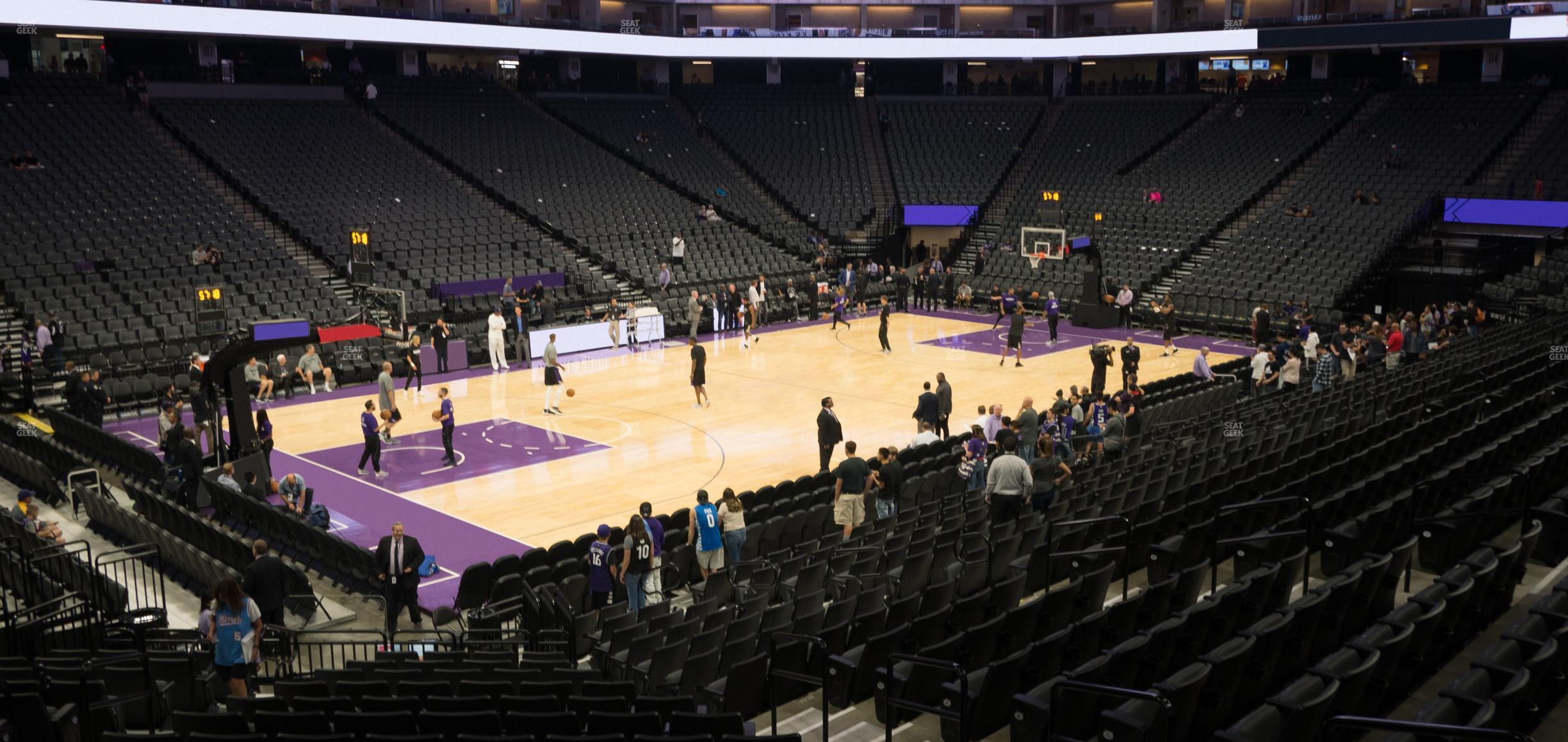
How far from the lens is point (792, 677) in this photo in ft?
27.9

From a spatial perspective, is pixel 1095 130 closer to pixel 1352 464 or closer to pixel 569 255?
pixel 569 255

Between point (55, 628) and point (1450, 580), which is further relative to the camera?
point (55, 628)

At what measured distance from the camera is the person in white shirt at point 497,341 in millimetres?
27484

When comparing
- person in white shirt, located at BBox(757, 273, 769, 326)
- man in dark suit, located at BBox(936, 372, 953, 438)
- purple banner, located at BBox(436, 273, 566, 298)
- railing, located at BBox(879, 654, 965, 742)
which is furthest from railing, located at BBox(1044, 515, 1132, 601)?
person in white shirt, located at BBox(757, 273, 769, 326)

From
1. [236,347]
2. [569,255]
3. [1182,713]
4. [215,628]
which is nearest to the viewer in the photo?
[1182,713]

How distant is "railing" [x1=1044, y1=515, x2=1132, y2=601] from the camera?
34.0ft

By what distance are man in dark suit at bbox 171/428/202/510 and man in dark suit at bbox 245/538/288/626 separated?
4.67 m

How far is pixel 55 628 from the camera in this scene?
10680 mm

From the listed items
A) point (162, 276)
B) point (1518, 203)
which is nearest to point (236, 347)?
point (162, 276)

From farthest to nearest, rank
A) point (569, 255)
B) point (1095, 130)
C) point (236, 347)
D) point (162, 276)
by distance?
point (1095, 130), point (569, 255), point (162, 276), point (236, 347)

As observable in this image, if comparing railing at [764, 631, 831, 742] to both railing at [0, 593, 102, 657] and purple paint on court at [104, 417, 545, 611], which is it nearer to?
purple paint on court at [104, 417, 545, 611]

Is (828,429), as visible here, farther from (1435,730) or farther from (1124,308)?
(1124,308)

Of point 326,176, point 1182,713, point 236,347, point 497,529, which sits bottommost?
point 497,529

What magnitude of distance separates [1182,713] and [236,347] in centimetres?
1325
